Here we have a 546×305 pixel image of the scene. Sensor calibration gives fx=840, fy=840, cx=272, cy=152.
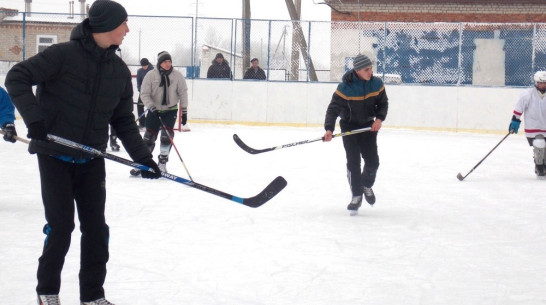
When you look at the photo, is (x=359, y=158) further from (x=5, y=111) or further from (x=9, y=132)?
(x=9, y=132)

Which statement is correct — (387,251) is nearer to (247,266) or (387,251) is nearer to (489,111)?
(247,266)

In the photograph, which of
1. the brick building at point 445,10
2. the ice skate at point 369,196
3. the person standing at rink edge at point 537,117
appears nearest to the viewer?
the ice skate at point 369,196

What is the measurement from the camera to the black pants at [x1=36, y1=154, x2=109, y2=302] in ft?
9.47

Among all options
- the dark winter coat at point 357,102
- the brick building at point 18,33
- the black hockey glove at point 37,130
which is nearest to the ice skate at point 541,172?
the dark winter coat at point 357,102

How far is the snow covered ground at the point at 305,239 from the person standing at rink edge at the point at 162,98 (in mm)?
489

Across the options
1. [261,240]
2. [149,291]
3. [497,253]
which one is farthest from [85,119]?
[497,253]

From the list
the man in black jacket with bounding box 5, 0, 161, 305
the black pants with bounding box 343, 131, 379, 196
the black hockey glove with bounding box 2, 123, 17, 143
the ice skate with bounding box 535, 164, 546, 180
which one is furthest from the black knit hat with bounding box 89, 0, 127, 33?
the ice skate with bounding box 535, 164, 546, 180

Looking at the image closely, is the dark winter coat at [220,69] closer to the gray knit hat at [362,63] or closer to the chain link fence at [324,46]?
the chain link fence at [324,46]

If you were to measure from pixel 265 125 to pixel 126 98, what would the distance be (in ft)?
38.2

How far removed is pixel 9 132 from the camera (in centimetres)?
399

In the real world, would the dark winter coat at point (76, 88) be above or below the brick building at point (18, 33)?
below

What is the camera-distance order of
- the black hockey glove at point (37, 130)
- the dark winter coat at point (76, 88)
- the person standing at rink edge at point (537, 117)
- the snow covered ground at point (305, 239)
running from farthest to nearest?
the person standing at rink edge at point (537, 117)
the snow covered ground at point (305, 239)
the dark winter coat at point (76, 88)
the black hockey glove at point (37, 130)

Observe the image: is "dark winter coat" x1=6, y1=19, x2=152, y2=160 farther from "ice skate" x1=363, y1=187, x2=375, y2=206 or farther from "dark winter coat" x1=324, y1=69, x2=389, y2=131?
"ice skate" x1=363, y1=187, x2=375, y2=206

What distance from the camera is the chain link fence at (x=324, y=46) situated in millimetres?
14680
